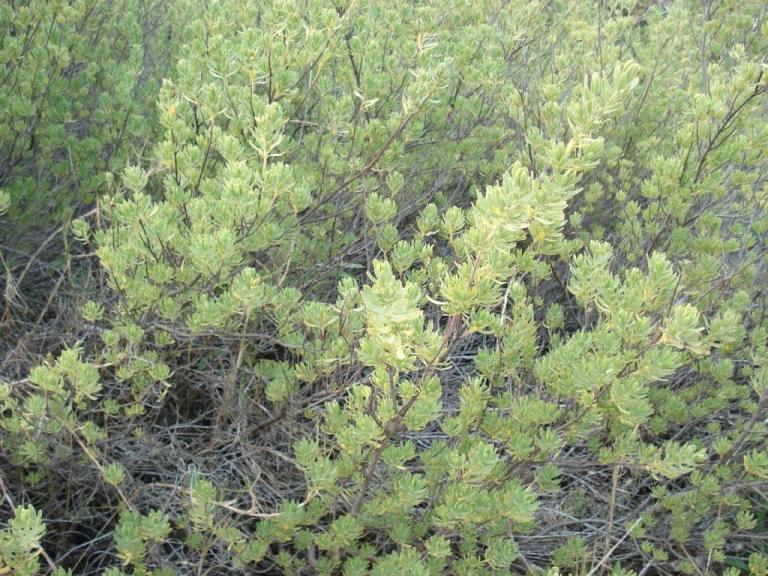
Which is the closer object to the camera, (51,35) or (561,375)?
(561,375)

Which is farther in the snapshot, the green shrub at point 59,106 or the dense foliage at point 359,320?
the green shrub at point 59,106

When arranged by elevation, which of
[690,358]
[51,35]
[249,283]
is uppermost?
[51,35]

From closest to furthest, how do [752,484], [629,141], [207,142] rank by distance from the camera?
[207,142] < [752,484] < [629,141]

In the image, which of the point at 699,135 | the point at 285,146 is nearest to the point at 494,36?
the point at 699,135

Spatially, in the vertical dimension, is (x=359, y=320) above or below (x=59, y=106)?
below

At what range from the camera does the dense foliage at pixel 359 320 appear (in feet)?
6.10

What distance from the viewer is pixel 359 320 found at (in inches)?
86.0

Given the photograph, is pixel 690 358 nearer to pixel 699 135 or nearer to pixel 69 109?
pixel 699 135

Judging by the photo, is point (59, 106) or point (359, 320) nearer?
point (359, 320)

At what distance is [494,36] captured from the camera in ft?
11.3

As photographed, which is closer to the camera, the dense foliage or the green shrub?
the dense foliage

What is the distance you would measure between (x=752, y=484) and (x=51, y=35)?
9.57 ft

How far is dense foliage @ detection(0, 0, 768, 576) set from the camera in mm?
1860

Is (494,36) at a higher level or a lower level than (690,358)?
higher
